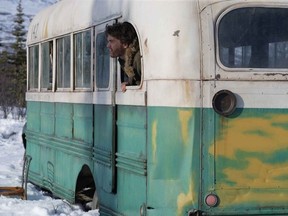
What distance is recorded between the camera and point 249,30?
17.3 feet

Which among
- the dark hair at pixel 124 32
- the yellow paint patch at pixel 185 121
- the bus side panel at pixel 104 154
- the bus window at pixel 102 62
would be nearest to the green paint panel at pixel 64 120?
the bus side panel at pixel 104 154

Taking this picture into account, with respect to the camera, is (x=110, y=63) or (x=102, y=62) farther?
(x=102, y=62)

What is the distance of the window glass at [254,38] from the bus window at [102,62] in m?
1.46

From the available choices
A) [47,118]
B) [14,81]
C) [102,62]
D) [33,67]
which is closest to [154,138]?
[102,62]

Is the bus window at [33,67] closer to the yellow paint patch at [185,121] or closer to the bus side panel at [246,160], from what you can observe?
the yellow paint patch at [185,121]

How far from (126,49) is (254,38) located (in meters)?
1.11

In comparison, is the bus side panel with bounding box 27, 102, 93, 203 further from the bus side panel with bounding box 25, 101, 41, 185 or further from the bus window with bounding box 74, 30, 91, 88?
the bus window with bounding box 74, 30, 91, 88

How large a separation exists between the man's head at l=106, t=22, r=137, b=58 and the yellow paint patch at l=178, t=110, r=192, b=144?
0.99m

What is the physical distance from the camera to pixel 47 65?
9.09 meters

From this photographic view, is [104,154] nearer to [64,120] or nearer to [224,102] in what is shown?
[224,102]

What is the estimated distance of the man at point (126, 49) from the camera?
19.0ft

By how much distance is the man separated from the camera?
228 inches

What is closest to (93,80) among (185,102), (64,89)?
(64,89)

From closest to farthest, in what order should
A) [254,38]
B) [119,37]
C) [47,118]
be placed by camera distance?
[254,38] → [119,37] → [47,118]
